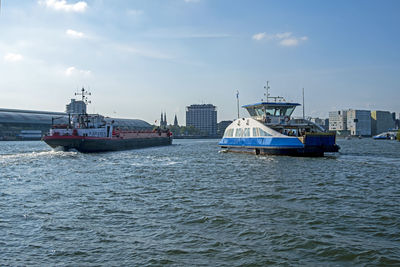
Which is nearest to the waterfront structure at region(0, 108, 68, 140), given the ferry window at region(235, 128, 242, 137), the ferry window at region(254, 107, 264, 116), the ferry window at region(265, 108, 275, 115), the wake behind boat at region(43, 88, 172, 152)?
the wake behind boat at region(43, 88, 172, 152)

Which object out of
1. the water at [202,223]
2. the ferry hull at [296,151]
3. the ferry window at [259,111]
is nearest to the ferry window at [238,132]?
the ferry window at [259,111]

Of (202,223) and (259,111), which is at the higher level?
(259,111)

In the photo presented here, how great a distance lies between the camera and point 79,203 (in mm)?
16359

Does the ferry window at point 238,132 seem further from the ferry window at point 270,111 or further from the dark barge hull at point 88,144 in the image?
the dark barge hull at point 88,144

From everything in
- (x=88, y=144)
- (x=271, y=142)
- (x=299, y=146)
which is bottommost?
(x=88, y=144)

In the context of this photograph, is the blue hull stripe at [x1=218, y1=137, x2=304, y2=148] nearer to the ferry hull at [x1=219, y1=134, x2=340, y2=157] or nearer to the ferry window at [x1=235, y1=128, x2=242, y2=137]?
the ferry hull at [x1=219, y1=134, x2=340, y2=157]

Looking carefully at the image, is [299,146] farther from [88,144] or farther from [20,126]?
[20,126]

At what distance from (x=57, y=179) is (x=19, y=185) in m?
3.15

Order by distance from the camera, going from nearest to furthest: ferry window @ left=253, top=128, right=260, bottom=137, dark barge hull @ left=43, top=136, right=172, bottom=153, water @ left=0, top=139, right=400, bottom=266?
water @ left=0, top=139, right=400, bottom=266
ferry window @ left=253, top=128, right=260, bottom=137
dark barge hull @ left=43, top=136, right=172, bottom=153

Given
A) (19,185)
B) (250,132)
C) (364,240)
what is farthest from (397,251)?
(250,132)

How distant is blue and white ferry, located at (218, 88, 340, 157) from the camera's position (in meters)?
39.1

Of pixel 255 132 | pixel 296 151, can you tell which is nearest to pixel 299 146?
pixel 296 151

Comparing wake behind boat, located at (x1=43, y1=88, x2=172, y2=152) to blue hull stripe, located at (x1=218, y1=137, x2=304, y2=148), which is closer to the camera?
blue hull stripe, located at (x1=218, y1=137, x2=304, y2=148)

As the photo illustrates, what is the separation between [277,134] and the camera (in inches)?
1628
